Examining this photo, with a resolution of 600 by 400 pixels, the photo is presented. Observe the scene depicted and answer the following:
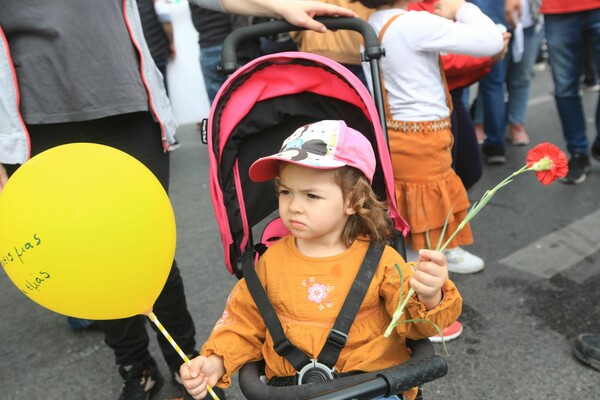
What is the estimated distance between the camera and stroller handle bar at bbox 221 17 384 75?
6.05 ft

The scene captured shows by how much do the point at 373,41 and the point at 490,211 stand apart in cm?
236

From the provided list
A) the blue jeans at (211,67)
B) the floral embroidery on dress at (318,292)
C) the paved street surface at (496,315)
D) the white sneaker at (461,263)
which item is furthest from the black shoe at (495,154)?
the floral embroidery on dress at (318,292)

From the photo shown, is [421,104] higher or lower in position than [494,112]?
higher

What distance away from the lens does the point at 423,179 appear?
233 centimetres

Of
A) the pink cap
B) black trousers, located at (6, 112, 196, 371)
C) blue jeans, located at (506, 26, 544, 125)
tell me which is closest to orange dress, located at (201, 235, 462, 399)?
the pink cap

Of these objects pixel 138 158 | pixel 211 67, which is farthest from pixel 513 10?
pixel 138 158

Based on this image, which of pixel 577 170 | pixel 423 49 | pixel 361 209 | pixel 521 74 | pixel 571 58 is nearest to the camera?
pixel 361 209

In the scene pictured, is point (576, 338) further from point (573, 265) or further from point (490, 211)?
point (490, 211)

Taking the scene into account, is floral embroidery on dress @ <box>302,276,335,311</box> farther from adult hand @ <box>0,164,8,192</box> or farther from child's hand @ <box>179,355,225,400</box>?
adult hand @ <box>0,164,8,192</box>

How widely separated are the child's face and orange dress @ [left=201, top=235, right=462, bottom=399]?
4.4 inches

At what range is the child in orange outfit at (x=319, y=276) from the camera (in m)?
1.49

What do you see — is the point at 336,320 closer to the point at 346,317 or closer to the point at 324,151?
the point at 346,317

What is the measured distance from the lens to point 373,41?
1.84 meters

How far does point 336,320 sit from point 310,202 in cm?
32
